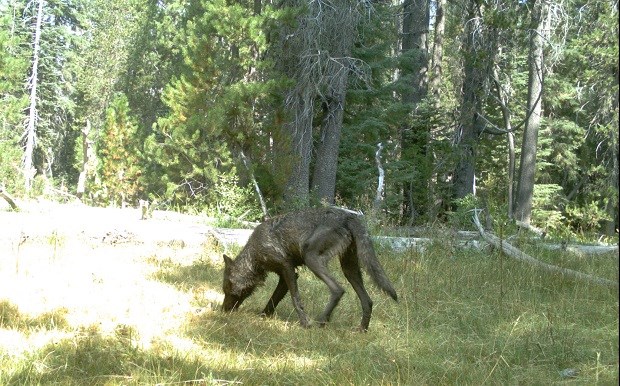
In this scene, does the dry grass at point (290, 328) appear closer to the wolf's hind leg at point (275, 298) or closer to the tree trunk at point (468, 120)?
the wolf's hind leg at point (275, 298)

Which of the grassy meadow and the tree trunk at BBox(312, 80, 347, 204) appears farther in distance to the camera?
the tree trunk at BBox(312, 80, 347, 204)

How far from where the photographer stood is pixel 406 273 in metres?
8.79

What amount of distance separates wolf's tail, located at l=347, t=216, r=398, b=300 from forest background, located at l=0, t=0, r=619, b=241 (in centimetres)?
385

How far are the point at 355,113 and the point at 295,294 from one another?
16030 mm

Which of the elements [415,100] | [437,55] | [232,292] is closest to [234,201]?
[232,292]

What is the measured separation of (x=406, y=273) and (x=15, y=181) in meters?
21.2

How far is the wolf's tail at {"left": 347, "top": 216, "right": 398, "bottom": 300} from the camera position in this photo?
6309 mm

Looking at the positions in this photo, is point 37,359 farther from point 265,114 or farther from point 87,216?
point 265,114

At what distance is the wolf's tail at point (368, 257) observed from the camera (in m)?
6.31

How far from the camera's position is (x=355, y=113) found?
72.8 ft

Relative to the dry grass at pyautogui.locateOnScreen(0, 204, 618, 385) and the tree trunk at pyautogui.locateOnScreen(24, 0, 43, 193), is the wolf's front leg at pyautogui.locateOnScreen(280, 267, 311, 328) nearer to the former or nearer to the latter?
the dry grass at pyautogui.locateOnScreen(0, 204, 618, 385)

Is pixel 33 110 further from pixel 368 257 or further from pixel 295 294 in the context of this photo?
pixel 368 257

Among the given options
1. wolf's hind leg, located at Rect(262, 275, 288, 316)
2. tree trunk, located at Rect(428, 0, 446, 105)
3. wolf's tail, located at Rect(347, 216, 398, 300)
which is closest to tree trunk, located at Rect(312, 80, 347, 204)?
tree trunk, located at Rect(428, 0, 446, 105)

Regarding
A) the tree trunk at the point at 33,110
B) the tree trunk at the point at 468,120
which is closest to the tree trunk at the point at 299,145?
the tree trunk at the point at 468,120
